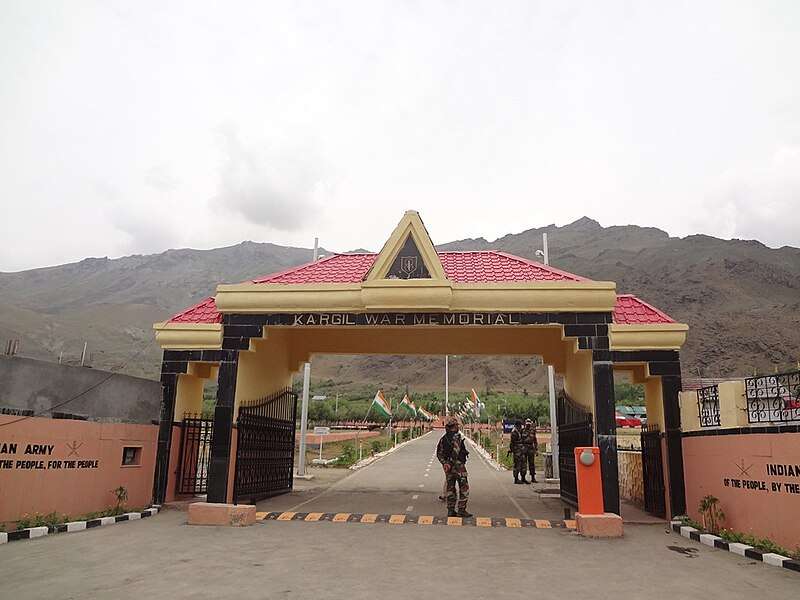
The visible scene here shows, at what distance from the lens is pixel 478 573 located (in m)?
6.90

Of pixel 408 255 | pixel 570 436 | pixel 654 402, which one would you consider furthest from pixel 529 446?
pixel 408 255

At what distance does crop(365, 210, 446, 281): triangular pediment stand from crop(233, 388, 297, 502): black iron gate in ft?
13.2

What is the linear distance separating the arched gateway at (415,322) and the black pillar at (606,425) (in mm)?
18

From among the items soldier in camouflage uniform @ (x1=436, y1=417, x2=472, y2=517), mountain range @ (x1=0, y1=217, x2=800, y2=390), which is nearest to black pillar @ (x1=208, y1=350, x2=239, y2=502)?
soldier in camouflage uniform @ (x1=436, y1=417, x2=472, y2=517)

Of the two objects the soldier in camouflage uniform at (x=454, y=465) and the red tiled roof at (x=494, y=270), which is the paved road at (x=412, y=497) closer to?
the soldier in camouflage uniform at (x=454, y=465)

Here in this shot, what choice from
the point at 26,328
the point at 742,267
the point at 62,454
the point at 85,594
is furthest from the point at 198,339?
the point at 742,267

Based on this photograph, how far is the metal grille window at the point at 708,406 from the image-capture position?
963cm

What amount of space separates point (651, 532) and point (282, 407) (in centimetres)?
873

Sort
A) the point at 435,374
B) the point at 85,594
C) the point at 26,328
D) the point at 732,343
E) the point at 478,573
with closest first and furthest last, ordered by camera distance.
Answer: the point at 85,594, the point at 478,573, the point at 732,343, the point at 26,328, the point at 435,374

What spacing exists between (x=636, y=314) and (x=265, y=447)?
8.47m

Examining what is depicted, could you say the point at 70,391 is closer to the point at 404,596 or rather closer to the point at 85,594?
the point at 85,594

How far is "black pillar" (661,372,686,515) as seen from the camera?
35.1ft

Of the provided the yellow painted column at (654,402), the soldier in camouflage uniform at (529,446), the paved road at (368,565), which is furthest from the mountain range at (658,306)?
the paved road at (368,565)

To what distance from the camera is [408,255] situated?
37.4 feet
